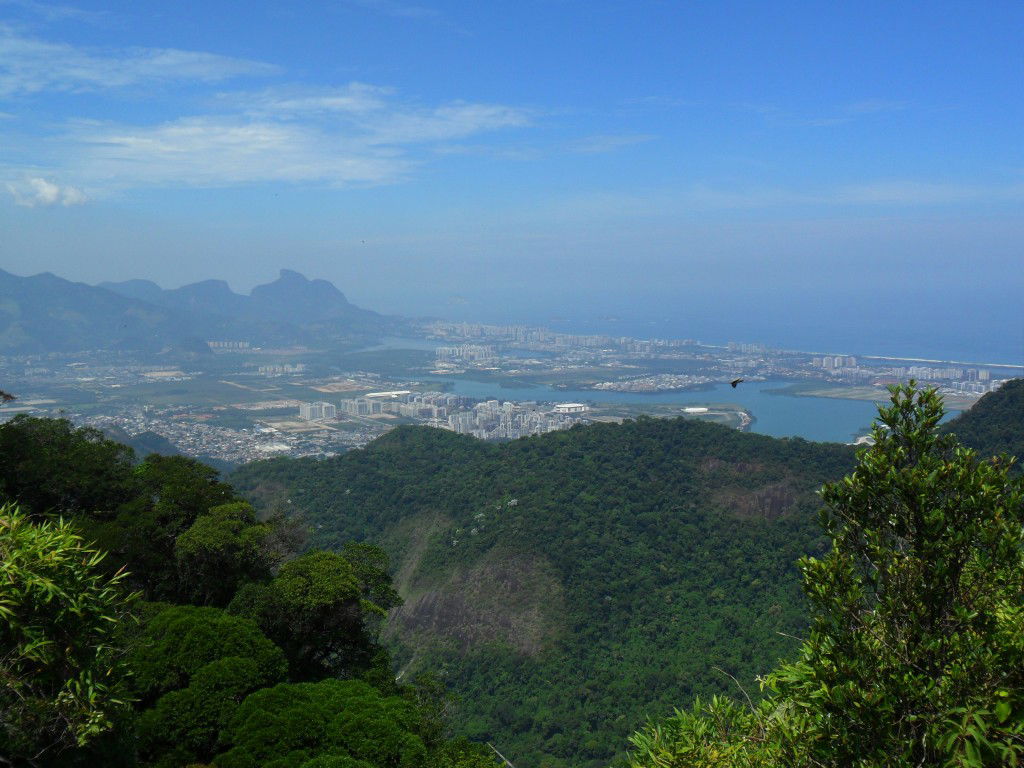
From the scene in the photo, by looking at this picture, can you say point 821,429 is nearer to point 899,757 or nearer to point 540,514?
point 540,514

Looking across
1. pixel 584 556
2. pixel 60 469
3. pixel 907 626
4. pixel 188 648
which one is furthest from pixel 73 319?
pixel 907 626

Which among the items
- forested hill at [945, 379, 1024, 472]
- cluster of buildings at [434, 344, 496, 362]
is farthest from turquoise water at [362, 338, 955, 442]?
forested hill at [945, 379, 1024, 472]

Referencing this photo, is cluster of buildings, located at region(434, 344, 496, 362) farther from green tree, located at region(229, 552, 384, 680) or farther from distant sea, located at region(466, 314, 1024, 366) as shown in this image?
green tree, located at region(229, 552, 384, 680)

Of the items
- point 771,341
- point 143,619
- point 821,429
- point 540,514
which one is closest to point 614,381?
point 821,429

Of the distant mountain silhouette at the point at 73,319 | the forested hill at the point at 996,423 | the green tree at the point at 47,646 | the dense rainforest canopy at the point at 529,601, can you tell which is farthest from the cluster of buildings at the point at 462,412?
the distant mountain silhouette at the point at 73,319

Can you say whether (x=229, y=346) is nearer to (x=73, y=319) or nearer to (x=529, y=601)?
(x=73, y=319)

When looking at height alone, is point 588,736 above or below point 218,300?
below
